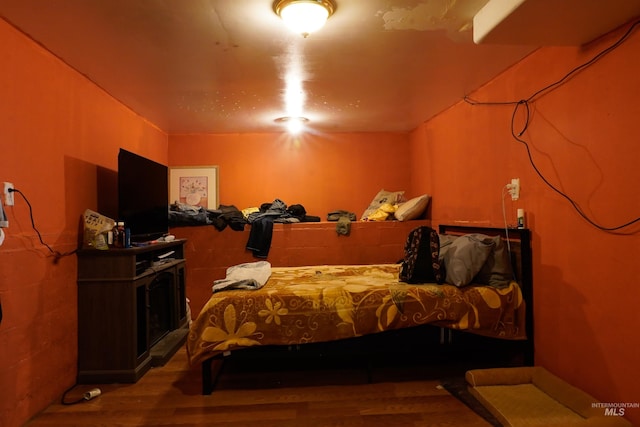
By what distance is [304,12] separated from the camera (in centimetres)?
191

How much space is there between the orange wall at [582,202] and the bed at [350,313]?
0.54 ft

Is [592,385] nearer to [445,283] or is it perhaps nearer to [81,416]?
[445,283]

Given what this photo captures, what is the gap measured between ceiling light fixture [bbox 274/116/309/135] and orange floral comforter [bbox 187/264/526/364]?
2.23 meters

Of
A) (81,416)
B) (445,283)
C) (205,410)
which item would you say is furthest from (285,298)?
(81,416)

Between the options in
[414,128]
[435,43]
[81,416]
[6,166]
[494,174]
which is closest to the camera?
A: [6,166]

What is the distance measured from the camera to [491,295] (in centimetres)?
252

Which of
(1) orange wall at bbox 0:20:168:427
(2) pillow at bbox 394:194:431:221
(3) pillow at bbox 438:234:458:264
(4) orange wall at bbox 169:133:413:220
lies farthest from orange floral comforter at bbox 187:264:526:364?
(4) orange wall at bbox 169:133:413:220

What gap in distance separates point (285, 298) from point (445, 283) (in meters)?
1.11

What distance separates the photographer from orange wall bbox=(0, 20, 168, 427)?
6.77 feet

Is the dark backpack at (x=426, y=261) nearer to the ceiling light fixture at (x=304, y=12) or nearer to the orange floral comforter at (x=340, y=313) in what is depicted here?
the orange floral comforter at (x=340, y=313)

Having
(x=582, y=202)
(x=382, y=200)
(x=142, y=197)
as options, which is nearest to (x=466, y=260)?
(x=582, y=202)

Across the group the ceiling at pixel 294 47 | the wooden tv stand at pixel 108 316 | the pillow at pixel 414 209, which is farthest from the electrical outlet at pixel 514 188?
the wooden tv stand at pixel 108 316

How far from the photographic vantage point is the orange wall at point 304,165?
15.9ft

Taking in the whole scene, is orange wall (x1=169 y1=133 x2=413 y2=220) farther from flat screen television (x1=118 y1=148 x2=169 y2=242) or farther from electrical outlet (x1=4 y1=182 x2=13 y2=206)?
electrical outlet (x1=4 y1=182 x2=13 y2=206)
